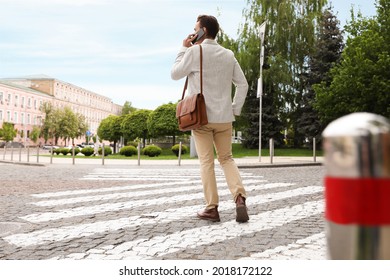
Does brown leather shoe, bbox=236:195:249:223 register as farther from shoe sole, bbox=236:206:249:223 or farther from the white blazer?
the white blazer

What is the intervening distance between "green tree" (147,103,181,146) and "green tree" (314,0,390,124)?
13797 mm

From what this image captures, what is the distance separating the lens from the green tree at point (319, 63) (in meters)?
28.6

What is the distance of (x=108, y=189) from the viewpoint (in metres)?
7.66

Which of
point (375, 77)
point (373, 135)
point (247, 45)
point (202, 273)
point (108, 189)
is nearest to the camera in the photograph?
point (373, 135)

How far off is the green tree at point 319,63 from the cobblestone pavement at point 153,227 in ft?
73.4

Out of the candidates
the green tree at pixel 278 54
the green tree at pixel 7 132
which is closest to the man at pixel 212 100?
the green tree at pixel 278 54

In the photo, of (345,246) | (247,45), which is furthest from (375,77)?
(345,246)

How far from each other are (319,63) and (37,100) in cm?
6665

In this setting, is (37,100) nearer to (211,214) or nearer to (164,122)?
(164,122)

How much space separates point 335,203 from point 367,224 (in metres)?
0.07

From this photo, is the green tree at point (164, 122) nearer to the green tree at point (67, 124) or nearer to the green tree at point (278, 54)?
the green tree at point (278, 54)

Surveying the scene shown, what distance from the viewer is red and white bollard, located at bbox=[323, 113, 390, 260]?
80 cm

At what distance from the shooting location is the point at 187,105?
434 centimetres

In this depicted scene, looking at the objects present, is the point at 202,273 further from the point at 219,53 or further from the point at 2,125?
the point at 2,125
